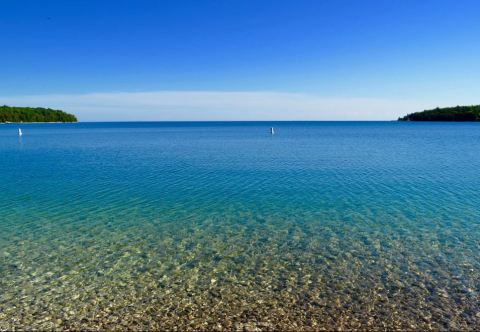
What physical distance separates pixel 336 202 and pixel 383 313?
12879 millimetres

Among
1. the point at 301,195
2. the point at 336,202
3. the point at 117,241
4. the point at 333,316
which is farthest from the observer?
the point at 301,195

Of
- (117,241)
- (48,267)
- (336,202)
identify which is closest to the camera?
(48,267)

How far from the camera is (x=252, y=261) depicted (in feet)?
43.2

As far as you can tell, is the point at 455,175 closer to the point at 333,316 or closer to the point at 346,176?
the point at 346,176

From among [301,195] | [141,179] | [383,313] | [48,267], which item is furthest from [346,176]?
[48,267]

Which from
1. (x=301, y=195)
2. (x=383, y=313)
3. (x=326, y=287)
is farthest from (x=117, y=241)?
(x=301, y=195)

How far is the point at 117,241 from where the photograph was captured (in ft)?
50.7

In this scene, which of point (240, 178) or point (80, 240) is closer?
point (80, 240)

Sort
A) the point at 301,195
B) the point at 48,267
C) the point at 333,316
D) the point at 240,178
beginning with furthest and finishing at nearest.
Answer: the point at 240,178 < the point at 301,195 < the point at 48,267 < the point at 333,316

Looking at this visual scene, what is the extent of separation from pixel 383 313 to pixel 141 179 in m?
25.6

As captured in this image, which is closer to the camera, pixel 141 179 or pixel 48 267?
pixel 48 267

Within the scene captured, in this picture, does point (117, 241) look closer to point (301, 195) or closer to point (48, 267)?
point (48, 267)

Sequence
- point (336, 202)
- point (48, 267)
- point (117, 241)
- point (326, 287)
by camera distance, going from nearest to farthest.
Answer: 1. point (326, 287)
2. point (48, 267)
3. point (117, 241)
4. point (336, 202)

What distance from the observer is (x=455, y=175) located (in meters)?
32.3
